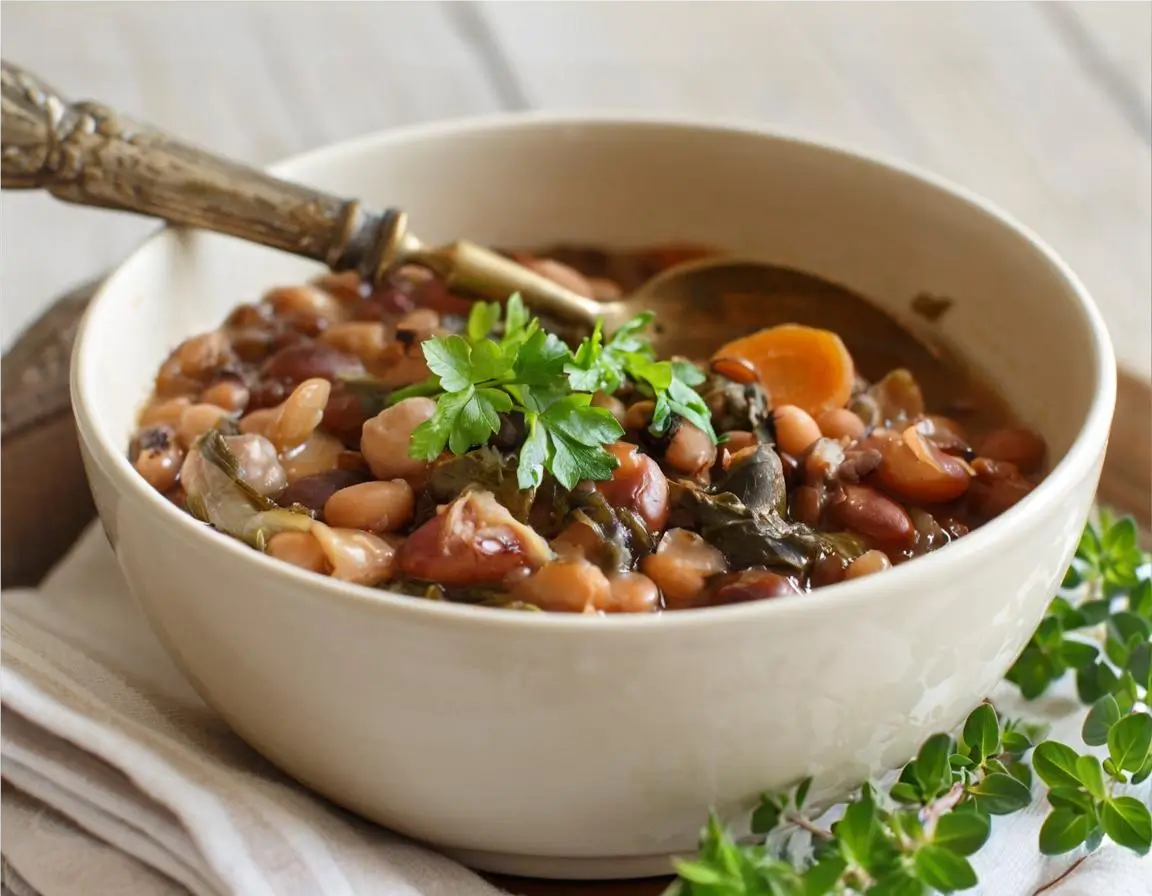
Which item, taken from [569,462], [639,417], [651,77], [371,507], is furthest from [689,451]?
[651,77]

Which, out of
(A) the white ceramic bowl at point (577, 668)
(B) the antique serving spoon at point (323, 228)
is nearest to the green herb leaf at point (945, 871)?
(A) the white ceramic bowl at point (577, 668)

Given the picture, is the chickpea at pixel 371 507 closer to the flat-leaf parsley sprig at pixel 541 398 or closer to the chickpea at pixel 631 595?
the flat-leaf parsley sprig at pixel 541 398

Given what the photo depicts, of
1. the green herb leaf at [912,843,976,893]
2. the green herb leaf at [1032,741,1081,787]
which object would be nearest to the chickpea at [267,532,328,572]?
the green herb leaf at [912,843,976,893]

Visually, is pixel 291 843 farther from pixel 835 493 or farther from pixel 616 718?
pixel 835 493

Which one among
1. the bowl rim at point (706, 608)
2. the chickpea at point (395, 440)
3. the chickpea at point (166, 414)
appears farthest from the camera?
the chickpea at point (166, 414)

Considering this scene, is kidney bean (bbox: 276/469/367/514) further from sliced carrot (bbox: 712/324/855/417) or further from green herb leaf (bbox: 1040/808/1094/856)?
green herb leaf (bbox: 1040/808/1094/856)

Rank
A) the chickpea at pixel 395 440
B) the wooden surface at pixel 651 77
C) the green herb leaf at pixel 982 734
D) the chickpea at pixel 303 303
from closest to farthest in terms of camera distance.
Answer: the green herb leaf at pixel 982 734, the chickpea at pixel 395 440, the chickpea at pixel 303 303, the wooden surface at pixel 651 77
